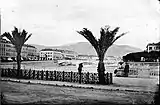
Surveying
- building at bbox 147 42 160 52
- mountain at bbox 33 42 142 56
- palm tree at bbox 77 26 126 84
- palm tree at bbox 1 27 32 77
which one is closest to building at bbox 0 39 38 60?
palm tree at bbox 1 27 32 77

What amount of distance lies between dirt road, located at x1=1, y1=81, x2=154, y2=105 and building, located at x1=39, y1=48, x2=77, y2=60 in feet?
1.35

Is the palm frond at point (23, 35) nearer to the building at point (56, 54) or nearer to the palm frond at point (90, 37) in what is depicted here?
the building at point (56, 54)

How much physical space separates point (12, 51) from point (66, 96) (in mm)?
1015

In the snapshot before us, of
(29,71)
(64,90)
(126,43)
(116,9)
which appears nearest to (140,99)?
(126,43)

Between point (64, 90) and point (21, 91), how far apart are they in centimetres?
61

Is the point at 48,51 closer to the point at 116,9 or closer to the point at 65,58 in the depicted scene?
the point at 65,58

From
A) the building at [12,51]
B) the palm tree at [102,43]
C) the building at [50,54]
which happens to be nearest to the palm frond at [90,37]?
the palm tree at [102,43]

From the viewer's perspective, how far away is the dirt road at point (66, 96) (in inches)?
123

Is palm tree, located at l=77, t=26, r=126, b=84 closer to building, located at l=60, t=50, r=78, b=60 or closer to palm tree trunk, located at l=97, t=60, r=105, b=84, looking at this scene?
palm tree trunk, located at l=97, t=60, r=105, b=84

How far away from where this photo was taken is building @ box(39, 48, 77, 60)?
3387 mm

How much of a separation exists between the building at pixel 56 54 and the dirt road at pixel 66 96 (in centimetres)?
41

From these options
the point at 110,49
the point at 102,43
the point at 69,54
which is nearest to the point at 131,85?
the point at 110,49

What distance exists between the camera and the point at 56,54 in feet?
11.3

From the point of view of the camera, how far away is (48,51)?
11.4ft
